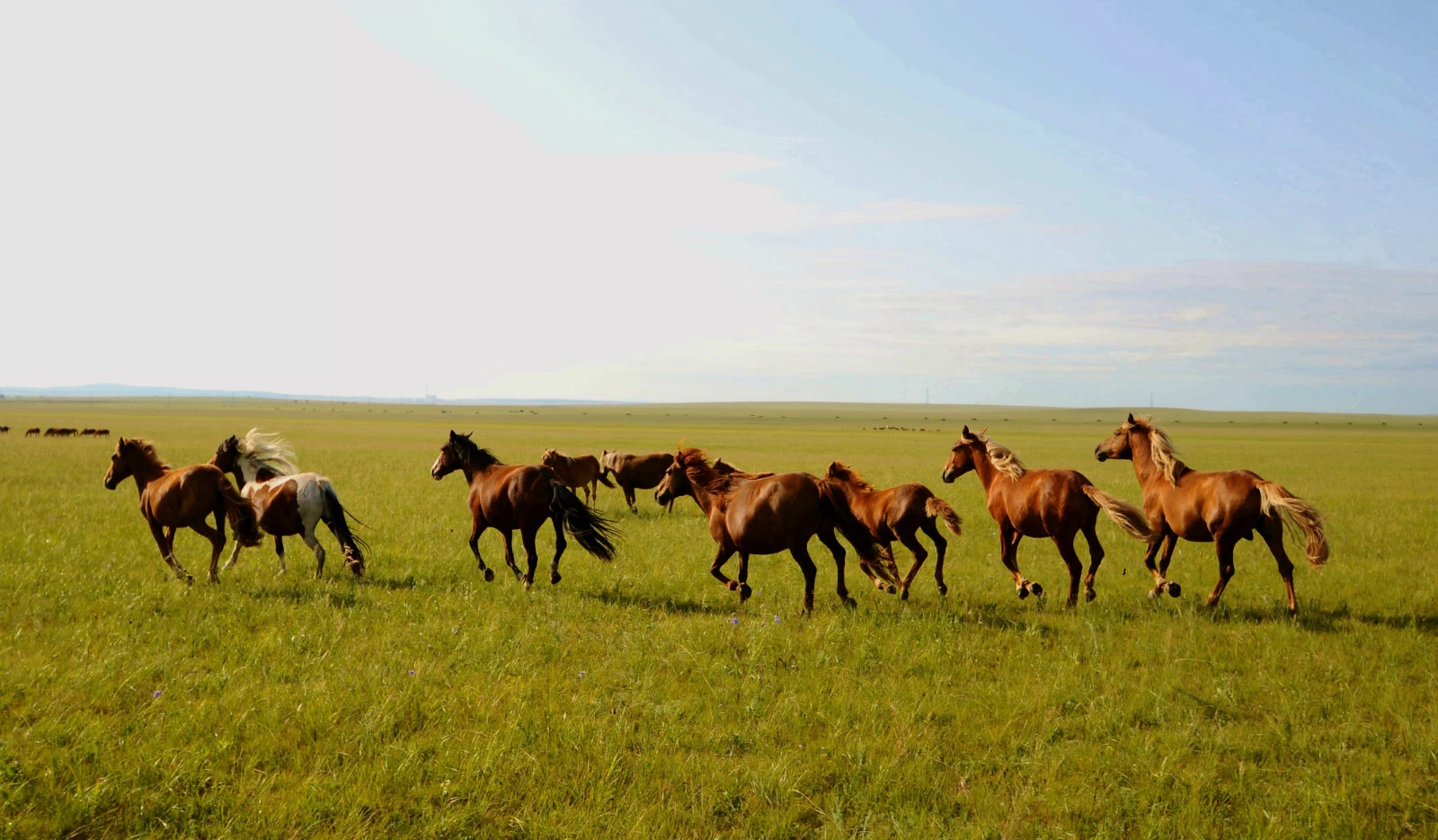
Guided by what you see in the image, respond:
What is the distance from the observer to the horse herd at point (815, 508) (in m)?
9.69

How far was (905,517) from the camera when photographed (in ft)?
34.7

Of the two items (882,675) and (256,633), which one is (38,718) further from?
(882,675)

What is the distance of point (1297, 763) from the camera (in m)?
5.55

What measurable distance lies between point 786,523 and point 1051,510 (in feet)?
11.3

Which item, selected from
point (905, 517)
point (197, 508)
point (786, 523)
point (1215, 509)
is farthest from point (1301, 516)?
point (197, 508)

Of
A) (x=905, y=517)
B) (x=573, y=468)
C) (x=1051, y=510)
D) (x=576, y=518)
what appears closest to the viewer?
(x=1051, y=510)

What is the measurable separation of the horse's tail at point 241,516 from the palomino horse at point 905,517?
7561mm

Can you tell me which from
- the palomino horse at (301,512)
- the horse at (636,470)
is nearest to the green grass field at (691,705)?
the palomino horse at (301,512)

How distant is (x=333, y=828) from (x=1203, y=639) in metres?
8.13

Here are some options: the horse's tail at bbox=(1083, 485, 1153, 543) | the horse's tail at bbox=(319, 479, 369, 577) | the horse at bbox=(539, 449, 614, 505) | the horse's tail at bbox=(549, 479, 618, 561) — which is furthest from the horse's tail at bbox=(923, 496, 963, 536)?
the horse at bbox=(539, 449, 614, 505)

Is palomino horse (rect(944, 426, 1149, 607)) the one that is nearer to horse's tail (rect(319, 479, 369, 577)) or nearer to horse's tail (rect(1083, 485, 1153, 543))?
horse's tail (rect(1083, 485, 1153, 543))

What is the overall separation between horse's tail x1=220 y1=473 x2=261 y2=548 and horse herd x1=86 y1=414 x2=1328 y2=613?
2 centimetres

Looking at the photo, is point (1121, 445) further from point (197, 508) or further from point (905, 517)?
point (197, 508)

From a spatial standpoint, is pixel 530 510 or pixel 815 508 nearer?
pixel 815 508
